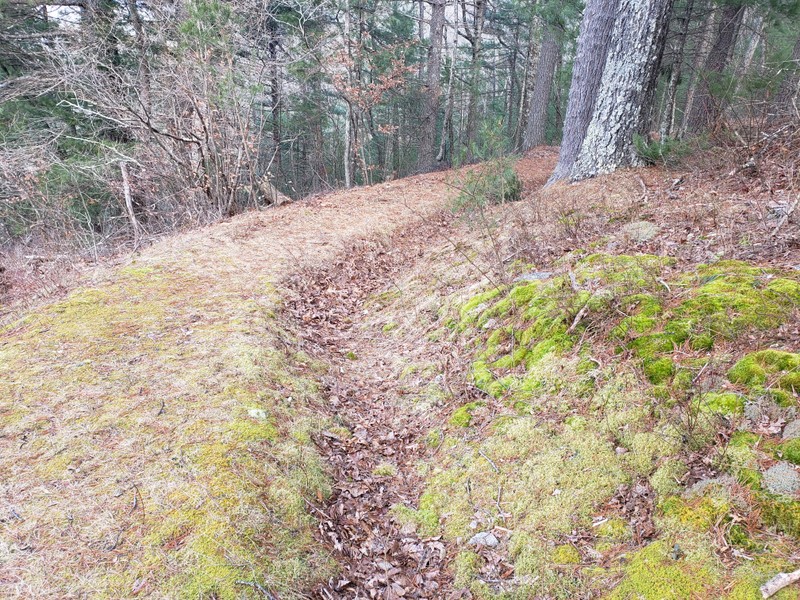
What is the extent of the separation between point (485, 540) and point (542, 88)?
54.1ft

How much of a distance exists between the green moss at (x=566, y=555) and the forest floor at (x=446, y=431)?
1 cm

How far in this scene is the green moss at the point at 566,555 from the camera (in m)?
2.29

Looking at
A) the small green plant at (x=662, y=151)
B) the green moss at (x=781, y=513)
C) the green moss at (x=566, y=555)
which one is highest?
the small green plant at (x=662, y=151)

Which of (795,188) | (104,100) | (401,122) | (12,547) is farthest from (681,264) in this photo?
(401,122)

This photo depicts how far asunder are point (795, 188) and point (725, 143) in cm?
165

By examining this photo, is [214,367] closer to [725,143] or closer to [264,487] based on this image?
[264,487]

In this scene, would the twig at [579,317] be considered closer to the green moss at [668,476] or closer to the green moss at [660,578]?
the green moss at [668,476]

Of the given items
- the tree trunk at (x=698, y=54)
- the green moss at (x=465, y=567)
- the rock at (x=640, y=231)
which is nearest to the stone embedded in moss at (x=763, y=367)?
the green moss at (x=465, y=567)

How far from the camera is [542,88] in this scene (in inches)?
620

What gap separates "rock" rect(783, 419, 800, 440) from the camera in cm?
214

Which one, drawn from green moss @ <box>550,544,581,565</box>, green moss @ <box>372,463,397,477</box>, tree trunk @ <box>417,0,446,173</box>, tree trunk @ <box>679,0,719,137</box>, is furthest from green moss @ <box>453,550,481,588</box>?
tree trunk @ <box>417,0,446,173</box>

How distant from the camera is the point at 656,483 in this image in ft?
7.79

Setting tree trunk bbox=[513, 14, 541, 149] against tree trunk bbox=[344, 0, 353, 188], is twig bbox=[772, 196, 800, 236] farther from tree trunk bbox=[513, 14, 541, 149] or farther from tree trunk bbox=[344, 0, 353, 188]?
tree trunk bbox=[513, 14, 541, 149]

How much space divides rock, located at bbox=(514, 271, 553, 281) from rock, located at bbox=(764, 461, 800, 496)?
101 inches
